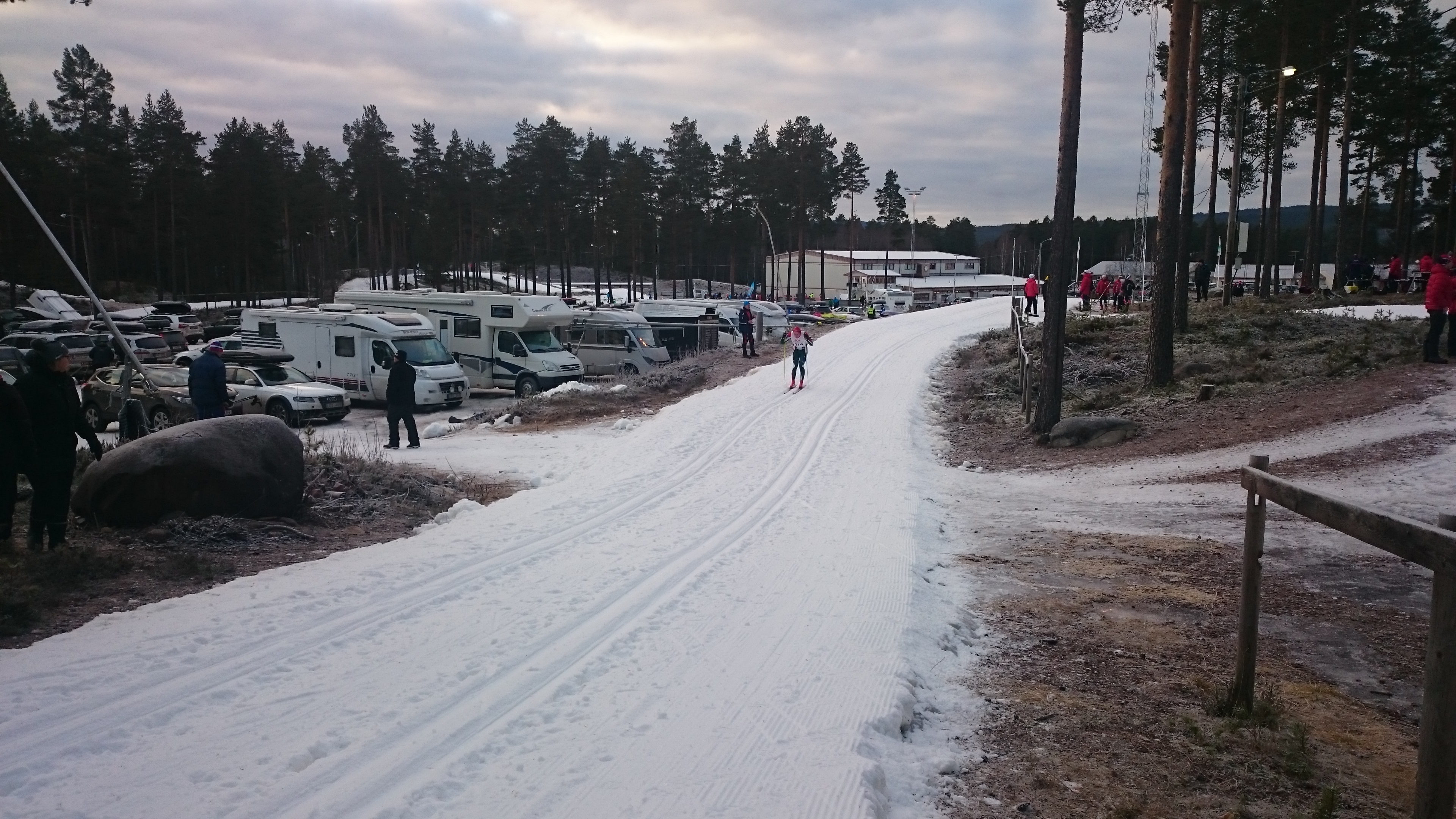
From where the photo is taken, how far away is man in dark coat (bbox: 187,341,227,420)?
15.3 metres

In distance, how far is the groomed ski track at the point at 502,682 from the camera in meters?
4.25

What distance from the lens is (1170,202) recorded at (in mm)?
18250

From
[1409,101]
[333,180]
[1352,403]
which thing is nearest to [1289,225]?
[1409,101]

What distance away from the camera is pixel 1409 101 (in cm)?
4222

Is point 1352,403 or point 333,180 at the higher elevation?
point 333,180

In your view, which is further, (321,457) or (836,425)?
(836,425)

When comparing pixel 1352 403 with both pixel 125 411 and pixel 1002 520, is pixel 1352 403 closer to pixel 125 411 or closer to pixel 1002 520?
pixel 1002 520

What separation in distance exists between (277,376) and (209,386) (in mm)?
8738

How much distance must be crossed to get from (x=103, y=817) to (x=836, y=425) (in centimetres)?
1465

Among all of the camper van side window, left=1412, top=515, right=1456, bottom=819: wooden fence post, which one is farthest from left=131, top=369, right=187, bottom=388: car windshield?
left=1412, top=515, right=1456, bottom=819: wooden fence post

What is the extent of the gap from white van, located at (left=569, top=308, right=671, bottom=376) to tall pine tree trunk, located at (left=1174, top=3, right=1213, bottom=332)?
16.5 m

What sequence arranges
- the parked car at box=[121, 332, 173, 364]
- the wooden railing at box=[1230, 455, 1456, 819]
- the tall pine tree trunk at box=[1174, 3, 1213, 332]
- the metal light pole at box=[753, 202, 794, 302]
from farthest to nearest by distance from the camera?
the metal light pole at box=[753, 202, 794, 302] < the parked car at box=[121, 332, 173, 364] < the tall pine tree trunk at box=[1174, 3, 1213, 332] < the wooden railing at box=[1230, 455, 1456, 819]

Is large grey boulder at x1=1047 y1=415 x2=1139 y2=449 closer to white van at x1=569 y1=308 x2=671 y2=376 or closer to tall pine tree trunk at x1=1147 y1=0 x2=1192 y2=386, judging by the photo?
tall pine tree trunk at x1=1147 y1=0 x2=1192 y2=386

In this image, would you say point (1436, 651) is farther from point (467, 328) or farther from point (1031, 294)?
point (1031, 294)
